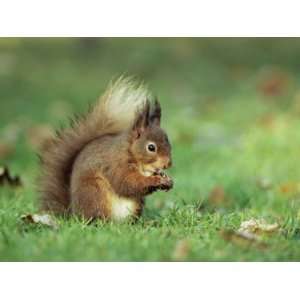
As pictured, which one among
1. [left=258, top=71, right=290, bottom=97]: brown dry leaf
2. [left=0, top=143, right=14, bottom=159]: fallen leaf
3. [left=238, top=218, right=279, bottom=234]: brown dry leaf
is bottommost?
[left=238, top=218, right=279, bottom=234]: brown dry leaf

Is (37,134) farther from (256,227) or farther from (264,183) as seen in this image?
(256,227)

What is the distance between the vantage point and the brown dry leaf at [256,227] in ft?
12.3

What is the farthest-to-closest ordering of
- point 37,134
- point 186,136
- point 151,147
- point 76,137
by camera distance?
point 37,134 → point 186,136 → point 76,137 → point 151,147

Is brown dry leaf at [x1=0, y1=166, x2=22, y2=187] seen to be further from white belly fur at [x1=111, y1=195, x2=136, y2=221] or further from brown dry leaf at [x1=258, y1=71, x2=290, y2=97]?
brown dry leaf at [x1=258, y1=71, x2=290, y2=97]

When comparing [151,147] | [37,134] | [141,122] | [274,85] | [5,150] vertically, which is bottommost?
[5,150]

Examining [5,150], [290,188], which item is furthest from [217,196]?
[5,150]

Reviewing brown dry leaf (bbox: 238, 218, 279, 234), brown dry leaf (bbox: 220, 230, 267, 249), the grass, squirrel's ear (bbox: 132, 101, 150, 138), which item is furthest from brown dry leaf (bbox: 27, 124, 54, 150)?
brown dry leaf (bbox: 220, 230, 267, 249)

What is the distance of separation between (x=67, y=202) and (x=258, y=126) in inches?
132

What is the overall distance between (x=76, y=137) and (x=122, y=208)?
1.84 ft

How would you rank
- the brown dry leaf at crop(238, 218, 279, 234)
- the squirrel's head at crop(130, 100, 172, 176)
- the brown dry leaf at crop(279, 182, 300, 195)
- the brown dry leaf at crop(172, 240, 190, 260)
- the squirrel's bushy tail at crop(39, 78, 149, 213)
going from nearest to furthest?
the brown dry leaf at crop(172, 240, 190, 260) < the brown dry leaf at crop(238, 218, 279, 234) < the squirrel's head at crop(130, 100, 172, 176) < the squirrel's bushy tail at crop(39, 78, 149, 213) < the brown dry leaf at crop(279, 182, 300, 195)

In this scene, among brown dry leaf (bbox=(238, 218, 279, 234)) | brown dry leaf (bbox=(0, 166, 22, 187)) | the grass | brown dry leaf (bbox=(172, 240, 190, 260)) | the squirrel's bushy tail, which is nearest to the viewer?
brown dry leaf (bbox=(172, 240, 190, 260))

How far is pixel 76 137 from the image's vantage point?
4320mm

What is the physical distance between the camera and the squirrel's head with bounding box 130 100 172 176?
12.9ft

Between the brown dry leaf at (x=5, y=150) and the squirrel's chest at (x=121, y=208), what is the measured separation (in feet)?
9.46
